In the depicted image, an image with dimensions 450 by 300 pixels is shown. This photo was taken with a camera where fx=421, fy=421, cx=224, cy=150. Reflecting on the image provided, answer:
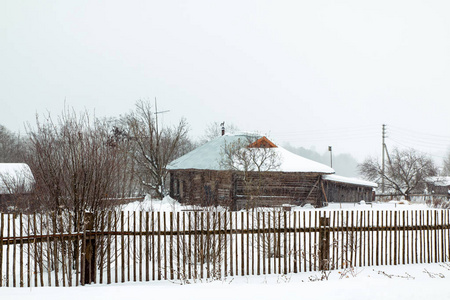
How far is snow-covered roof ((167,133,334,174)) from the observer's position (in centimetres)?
2572

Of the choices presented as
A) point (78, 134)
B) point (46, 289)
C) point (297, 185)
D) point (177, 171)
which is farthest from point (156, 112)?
point (46, 289)

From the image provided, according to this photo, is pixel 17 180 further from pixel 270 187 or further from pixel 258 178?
pixel 270 187

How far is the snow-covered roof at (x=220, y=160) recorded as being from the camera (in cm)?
2572

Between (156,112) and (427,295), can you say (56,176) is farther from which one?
(156,112)

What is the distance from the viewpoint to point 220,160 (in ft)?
85.5

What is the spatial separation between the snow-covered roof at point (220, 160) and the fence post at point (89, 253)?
55.7ft

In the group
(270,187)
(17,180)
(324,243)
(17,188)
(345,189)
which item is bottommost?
(345,189)

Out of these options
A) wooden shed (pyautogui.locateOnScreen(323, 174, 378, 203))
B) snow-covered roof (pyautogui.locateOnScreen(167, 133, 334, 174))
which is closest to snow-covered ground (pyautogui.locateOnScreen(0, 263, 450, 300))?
snow-covered roof (pyautogui.locateOnScreen(167, 133, 334, 174))

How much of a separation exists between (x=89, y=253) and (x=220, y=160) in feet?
61.3

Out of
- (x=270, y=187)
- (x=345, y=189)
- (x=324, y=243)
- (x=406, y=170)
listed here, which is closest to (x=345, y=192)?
(x=345, y=189)

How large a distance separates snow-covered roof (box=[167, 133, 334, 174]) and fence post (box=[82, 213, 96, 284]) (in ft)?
55.7

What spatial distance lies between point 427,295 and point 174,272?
438cm

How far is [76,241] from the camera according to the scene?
300 inches

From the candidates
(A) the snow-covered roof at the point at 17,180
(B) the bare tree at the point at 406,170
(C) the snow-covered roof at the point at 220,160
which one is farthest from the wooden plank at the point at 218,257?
(B) the bare tree at the point at 406,170
